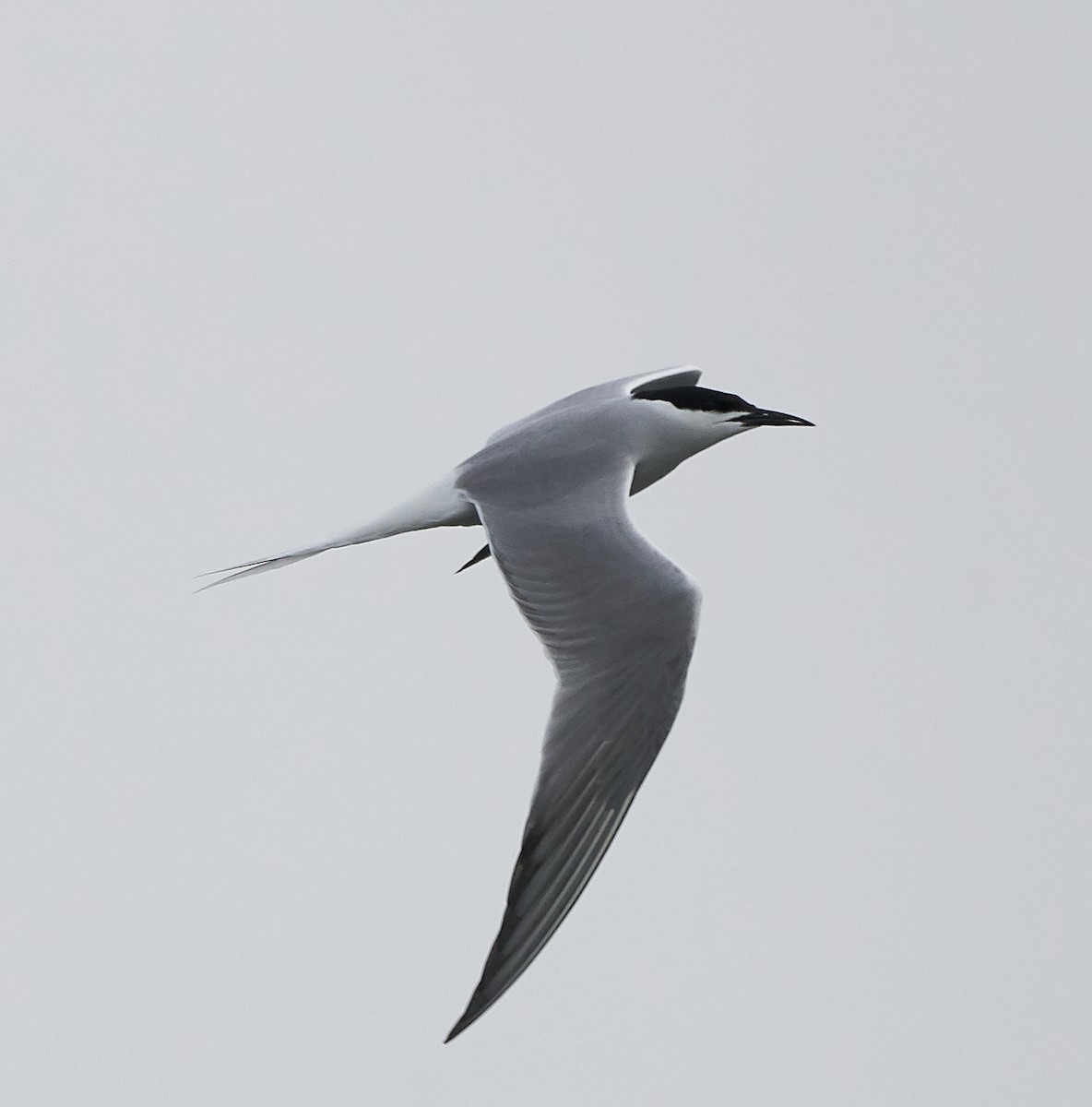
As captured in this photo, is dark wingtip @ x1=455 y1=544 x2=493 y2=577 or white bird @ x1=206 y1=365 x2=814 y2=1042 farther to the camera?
dark wingtip @ x1=455 y1=544 x2=493 y2=577

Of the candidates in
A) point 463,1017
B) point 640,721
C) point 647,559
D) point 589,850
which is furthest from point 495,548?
point 463,1017

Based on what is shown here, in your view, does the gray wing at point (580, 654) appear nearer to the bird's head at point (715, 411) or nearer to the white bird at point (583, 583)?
the white bird at point (583, 583)

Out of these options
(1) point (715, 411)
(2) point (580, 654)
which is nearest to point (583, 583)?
(2) point (580, 654)

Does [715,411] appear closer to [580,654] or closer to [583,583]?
[583,583]

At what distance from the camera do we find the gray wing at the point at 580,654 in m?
5.11

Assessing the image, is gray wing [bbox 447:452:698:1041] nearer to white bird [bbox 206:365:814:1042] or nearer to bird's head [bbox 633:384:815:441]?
white bird [bbox 206:365:814:1042]

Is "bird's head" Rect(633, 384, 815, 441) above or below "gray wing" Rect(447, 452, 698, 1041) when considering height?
above

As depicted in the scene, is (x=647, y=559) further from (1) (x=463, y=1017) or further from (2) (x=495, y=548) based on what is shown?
(1) (x=463, y=1017)

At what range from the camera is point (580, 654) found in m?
5.76

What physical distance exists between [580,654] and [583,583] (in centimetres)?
31

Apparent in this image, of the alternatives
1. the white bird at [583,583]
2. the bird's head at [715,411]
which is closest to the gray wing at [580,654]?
the white bird at [583,583]

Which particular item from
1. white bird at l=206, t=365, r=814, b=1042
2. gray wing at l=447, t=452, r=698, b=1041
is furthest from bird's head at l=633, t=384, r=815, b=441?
gray wing at l=447, t=452, r=698, b=1041

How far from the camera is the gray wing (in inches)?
201

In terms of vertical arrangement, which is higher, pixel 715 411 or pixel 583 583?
pixel 715 411
